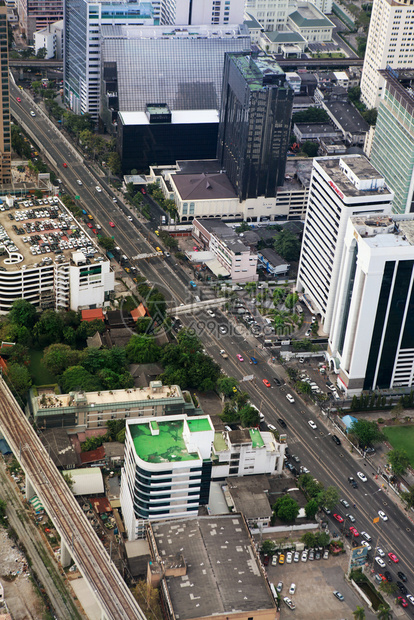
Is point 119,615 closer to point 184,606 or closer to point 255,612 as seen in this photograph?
point 184,606

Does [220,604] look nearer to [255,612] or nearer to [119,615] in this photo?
[255,612]

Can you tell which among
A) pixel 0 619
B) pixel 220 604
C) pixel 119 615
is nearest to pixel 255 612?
pixel 220 604

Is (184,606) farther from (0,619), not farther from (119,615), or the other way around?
(0,619)

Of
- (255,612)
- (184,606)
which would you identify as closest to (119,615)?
(184,606)

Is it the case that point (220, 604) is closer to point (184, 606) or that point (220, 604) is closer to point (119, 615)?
point (184, 606)

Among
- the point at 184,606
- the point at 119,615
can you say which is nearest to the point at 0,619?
the point at 119,615
